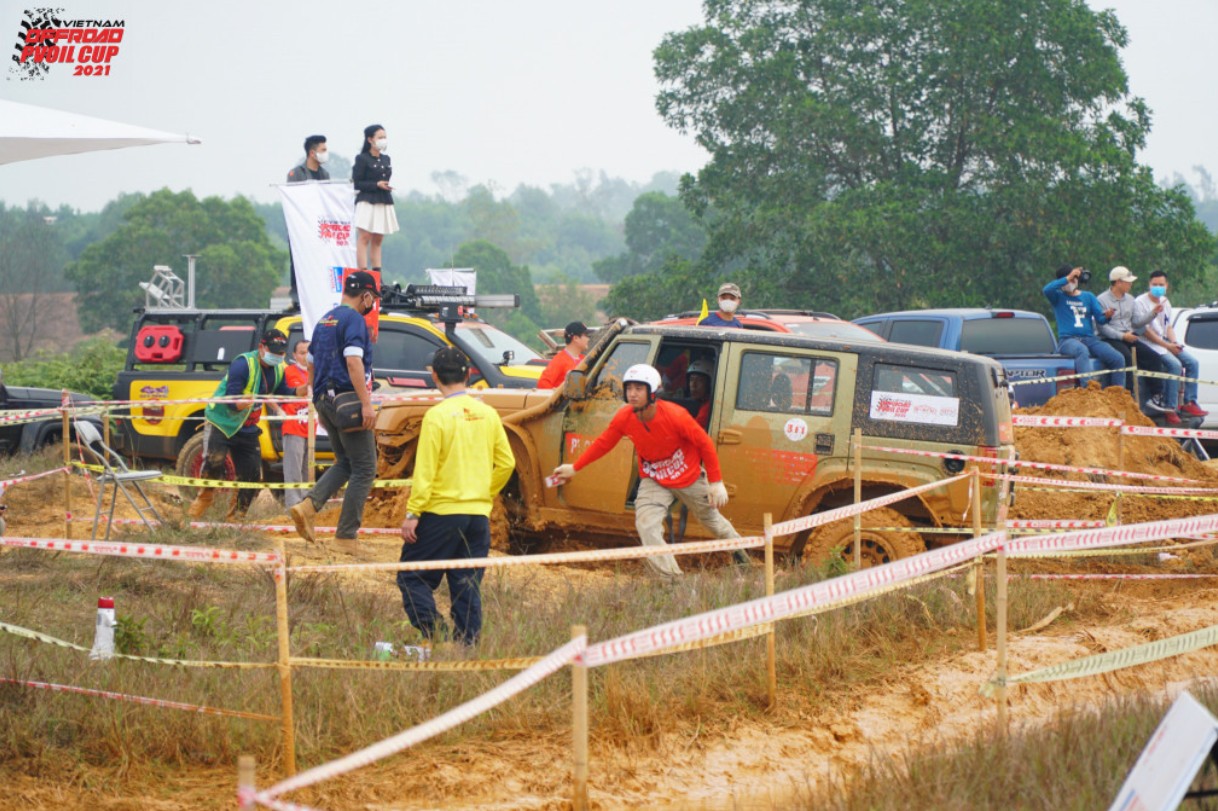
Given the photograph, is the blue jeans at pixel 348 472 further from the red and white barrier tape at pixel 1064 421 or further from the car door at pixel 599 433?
the red and white barrier tape at pixel 1064 421

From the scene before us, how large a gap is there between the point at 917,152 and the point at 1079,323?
19.1 metres

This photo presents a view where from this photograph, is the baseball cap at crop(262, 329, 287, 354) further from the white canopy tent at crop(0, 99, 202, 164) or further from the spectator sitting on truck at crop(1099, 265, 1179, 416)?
the spectator sitting on truck at crop(1099, 265, 1179, 416)

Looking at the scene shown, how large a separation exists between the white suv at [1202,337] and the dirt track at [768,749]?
7.73 m

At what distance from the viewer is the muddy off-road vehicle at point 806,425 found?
9273mm

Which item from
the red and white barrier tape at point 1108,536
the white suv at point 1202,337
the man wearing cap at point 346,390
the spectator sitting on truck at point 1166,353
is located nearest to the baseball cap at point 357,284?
the man wearing cap at point 346,390

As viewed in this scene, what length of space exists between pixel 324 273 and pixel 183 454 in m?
2.38

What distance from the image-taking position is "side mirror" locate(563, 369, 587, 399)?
32.9ft

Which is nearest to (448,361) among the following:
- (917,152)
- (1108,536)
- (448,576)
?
(448,576)

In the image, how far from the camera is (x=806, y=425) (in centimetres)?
945

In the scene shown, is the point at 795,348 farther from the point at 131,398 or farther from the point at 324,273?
the point at 131,398

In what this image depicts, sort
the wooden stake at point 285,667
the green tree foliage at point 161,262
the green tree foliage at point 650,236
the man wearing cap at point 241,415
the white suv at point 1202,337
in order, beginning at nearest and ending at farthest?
1. the wooden stake at point 285,667
2. the man wearing cap at point 241,415
3. the white suv at point 1202,337
4. the green tree foliage at point 161,262
5. the green tree foliage at point 650,236

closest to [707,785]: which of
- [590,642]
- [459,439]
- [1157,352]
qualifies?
[590,642]

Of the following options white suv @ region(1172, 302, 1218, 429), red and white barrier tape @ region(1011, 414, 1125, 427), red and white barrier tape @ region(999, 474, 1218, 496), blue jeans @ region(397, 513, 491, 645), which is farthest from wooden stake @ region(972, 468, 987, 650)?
white suv @ region(1172, 302, 1218, 429)

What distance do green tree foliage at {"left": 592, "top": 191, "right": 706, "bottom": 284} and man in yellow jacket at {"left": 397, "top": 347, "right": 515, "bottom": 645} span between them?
61.7 m
